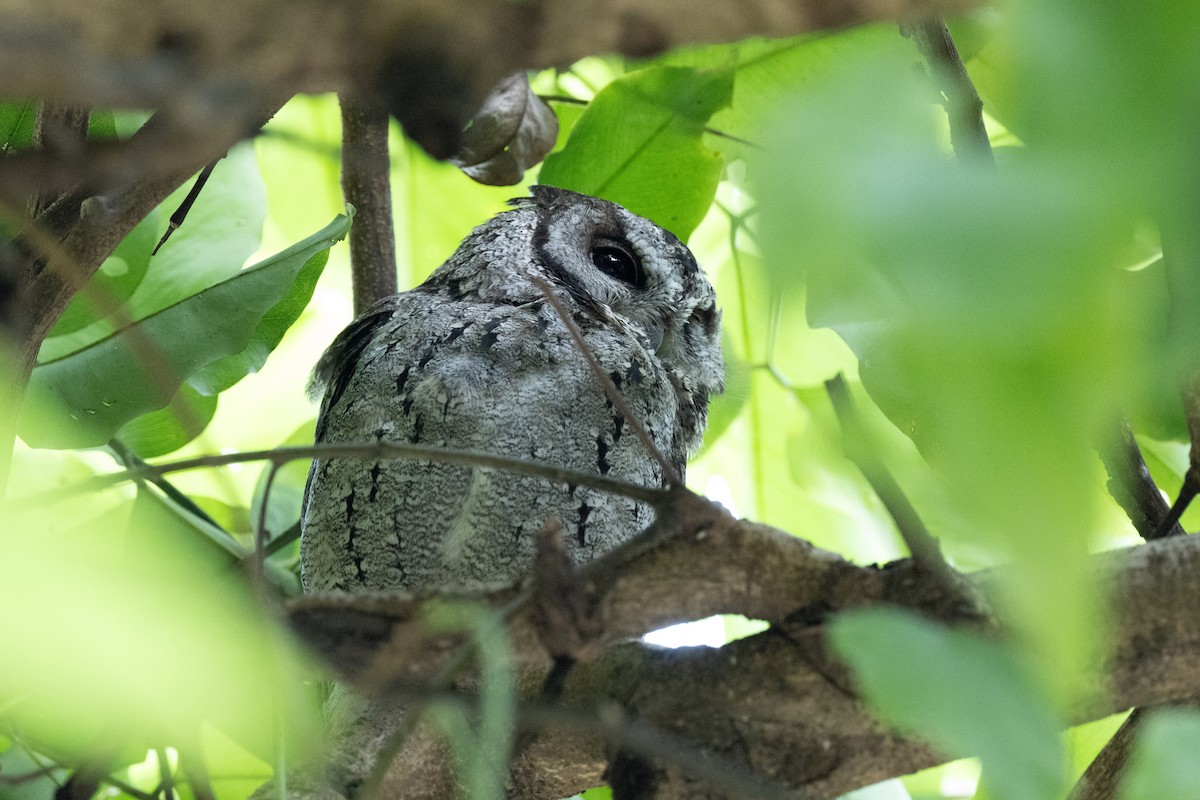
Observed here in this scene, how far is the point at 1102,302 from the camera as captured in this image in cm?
25

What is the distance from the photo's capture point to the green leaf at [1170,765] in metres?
0.41

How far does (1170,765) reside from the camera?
42 centimetres

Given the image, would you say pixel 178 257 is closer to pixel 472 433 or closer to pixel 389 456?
pixel 472 433

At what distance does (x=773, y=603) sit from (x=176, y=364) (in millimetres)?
744

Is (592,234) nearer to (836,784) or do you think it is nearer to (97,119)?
(97,119)

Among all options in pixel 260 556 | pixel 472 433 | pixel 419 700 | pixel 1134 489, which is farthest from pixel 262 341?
pixel 1134 489

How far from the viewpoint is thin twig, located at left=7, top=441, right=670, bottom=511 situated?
0.65 meters

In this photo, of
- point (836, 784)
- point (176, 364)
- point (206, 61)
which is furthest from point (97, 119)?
point (836, 784)

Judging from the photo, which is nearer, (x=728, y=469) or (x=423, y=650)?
(x=423, y=650)

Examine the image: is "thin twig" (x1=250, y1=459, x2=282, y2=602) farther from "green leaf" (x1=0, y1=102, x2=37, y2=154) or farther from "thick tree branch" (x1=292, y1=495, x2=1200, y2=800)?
"green leaf" (x1=0, y1=102, x2=37, y2=154)

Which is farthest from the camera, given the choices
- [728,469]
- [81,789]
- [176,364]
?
[728,469]

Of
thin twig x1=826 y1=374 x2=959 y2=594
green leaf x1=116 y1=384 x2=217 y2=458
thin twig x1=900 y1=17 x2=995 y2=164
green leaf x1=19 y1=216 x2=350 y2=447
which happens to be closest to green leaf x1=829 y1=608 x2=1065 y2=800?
thin twig x1=826 y1=374 x2=959 y2=594

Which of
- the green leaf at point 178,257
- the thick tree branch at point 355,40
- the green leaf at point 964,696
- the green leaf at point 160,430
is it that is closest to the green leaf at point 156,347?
the green leaf at point 178,257

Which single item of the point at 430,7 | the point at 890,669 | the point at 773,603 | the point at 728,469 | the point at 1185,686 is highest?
the point at 430,7
